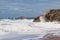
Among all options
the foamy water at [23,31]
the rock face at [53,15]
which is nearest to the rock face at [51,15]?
the rock face at [53,15]

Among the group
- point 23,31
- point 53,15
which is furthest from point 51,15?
point 23,31

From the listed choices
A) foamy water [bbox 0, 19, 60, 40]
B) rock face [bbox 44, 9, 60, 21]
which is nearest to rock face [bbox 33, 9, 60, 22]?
rock face [bbox 44, 9, 60, 21]

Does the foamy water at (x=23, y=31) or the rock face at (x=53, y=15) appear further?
the rock face at (x=53, y=15)

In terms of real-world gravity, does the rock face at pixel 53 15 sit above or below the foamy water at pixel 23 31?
below

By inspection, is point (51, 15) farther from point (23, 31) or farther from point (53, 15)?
point (23, 31)

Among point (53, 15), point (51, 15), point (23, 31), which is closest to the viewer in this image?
point (23, 31)

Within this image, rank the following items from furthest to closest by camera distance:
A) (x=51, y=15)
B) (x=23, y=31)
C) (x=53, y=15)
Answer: (x=51, y=15)
(x=53, y=15)
(x=23, y=31)

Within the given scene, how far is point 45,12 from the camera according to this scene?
719 inches

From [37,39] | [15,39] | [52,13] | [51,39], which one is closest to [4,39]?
[15,39]

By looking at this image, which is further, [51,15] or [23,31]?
[51,15]

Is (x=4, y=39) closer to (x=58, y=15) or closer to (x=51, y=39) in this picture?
(x=51, y=39)

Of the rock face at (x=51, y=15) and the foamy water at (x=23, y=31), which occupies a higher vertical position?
the foamy water at (x=23, y=31)

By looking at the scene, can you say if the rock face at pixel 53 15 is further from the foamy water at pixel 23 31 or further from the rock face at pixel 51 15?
the foamy water at pixel 23 31

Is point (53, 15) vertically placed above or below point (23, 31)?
below
